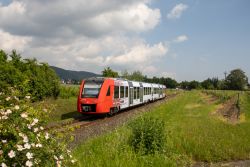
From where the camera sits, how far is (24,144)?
516 centimetres

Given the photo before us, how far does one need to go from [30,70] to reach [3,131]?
29.7 metres

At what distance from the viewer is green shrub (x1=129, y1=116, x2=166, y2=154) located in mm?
10547

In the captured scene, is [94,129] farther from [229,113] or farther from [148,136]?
[229,113]

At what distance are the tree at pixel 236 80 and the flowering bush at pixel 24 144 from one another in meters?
141

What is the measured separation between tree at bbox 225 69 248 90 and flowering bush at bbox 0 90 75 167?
5569 inches

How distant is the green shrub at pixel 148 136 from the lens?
10547 mm

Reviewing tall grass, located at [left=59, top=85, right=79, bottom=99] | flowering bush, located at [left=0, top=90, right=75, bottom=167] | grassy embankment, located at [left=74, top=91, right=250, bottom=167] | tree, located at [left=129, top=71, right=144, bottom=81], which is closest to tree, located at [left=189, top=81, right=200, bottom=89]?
tree, located at [left=129, top=71, right=144, bottom=81]

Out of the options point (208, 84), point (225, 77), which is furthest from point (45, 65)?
point (208, 84)

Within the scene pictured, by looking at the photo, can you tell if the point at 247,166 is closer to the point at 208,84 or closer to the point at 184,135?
the point at 184,135

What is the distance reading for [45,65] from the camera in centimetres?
3772

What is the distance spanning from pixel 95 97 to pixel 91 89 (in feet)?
2.49

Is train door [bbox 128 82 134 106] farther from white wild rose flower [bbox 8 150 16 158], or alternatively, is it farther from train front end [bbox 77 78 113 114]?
white wild rose flower [bbox 8 150 16 158]

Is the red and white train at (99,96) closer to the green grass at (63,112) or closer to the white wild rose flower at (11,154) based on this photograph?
the green grass at (63,112)

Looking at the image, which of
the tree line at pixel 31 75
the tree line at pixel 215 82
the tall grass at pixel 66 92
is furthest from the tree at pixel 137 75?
the tree line at pixel 31 75
